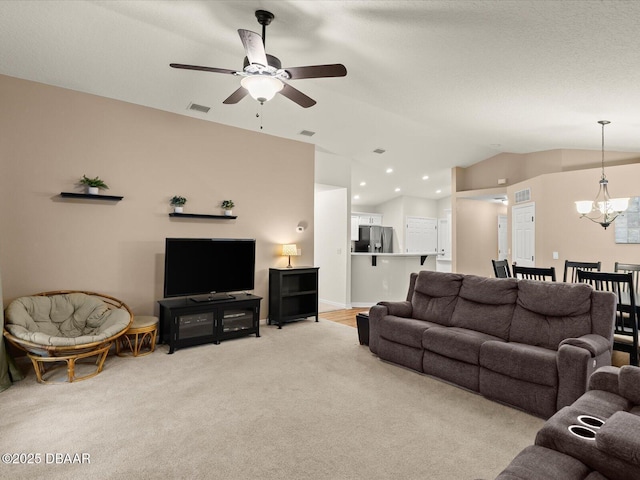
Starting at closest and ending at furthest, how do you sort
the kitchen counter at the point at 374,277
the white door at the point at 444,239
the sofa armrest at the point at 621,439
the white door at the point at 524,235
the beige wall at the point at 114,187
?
the sofa armrest at the point at 621,439
the beige wall at the point at 114,187
the white door at the point at 524,235
the kitchen counter at the point at 374,277
the white door at the point at 444,239

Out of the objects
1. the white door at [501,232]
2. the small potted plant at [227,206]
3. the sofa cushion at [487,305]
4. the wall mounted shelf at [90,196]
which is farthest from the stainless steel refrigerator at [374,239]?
the wall mounted shelf at [90,196]

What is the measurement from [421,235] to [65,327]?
9957 millimetres

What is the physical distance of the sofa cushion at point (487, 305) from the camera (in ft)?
11.3

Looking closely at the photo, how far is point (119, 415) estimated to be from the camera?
8.98 ft

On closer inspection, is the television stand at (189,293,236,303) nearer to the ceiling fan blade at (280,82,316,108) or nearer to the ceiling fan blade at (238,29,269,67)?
the ceiling fan blade at (280,82,316,108)

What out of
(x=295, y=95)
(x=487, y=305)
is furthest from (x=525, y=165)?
(x=295, y=95)

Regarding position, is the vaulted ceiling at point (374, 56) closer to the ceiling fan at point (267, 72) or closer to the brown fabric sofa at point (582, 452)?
the ceiling fan at point (267, 72)

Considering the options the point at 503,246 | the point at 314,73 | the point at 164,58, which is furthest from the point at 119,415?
the point at 503,246

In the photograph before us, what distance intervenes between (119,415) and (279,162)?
4268 mm

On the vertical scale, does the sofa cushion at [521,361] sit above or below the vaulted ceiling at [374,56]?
below

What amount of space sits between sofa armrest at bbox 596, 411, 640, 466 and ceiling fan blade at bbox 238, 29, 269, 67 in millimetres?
2736

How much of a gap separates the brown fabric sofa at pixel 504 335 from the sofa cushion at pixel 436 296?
0.03ft

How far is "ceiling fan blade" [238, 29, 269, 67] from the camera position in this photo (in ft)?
7.58

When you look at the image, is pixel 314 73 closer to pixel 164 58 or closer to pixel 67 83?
pixel 164 58
